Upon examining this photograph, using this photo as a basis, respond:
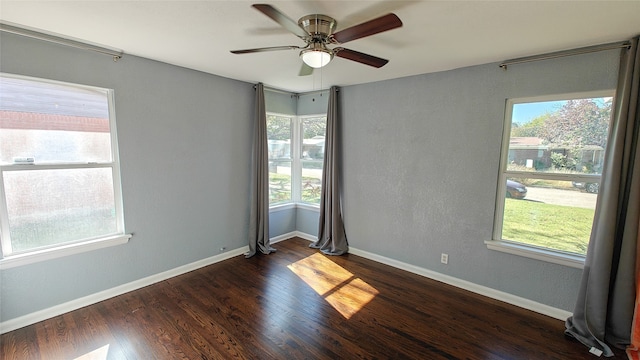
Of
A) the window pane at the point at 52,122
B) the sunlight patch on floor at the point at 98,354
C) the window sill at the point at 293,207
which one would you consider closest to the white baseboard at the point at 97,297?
the sunlight patch on floor at the point at 98,354

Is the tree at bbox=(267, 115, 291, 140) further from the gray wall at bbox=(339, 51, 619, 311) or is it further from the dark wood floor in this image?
the dark wood floor

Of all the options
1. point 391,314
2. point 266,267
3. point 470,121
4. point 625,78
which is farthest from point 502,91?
point 266,267

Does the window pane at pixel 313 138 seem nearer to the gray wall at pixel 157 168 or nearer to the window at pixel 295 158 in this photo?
the window at pixel 295 158

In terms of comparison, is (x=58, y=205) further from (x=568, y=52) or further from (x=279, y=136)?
(x=568, y=52)

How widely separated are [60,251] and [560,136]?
477 centimetres

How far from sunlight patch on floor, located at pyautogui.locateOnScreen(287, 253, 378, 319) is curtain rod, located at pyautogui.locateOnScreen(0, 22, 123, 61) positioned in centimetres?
303

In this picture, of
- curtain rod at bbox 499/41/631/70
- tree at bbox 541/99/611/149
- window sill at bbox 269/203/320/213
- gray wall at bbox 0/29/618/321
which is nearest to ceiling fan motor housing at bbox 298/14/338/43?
gray wall at bbox 0/29/618/321

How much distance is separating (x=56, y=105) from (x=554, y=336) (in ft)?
15.9

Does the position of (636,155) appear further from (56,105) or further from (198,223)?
(56,105)

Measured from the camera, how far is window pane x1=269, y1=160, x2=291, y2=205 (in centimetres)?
450

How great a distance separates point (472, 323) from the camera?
2479 millimetres

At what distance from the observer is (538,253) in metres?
2.63

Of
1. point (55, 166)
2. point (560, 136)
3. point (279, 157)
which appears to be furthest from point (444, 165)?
point (55, 166)

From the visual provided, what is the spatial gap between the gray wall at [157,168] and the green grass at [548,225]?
333 centimetres
